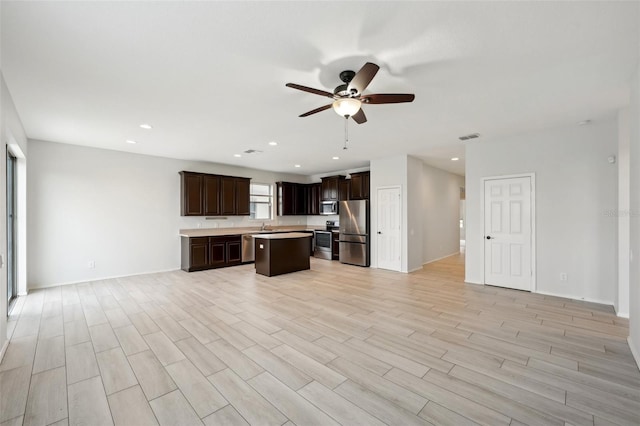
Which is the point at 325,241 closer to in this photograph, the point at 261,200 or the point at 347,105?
the point at 261,200

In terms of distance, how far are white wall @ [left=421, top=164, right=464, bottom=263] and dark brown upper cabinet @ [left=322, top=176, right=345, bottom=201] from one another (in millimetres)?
2329

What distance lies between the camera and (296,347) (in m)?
2.79

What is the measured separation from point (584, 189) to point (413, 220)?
3.00m

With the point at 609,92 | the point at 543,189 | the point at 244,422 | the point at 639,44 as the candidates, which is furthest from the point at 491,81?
the point at 244,422

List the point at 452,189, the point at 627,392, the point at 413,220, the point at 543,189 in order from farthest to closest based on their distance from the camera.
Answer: the point at 452,189, the point at 413,220, the point at 543,189, the point at 627,392

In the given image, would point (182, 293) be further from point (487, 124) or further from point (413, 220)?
point (487, 124)

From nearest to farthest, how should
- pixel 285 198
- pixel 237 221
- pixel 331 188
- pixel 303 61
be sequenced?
1. pixel 303 61
2. pixel 237 221
3. pixel 331 188
4. pixel 285 198

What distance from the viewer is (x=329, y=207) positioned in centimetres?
855

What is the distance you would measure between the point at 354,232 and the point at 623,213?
4.79 m

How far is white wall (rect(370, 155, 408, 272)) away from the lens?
6352mm

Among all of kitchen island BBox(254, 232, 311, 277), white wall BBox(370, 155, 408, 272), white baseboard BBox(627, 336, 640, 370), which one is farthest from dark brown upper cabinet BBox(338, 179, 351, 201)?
white baseboard BBox(627, 336, 640, 370)

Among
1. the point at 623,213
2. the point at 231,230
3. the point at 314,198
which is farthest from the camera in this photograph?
the point at 314,198

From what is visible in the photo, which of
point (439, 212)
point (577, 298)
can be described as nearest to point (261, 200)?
point (439, 212)

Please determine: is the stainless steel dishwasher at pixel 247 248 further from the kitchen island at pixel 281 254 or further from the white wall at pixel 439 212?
the white wall at pixel 439 212
